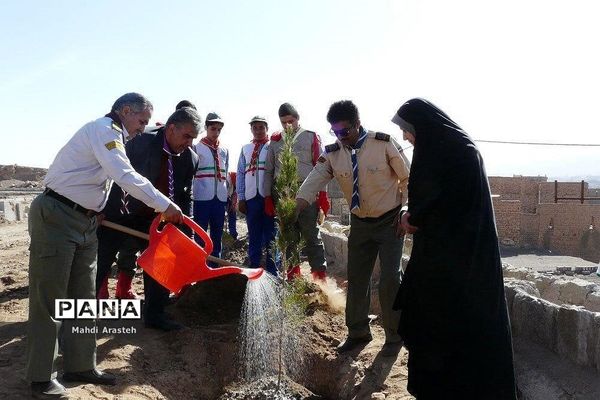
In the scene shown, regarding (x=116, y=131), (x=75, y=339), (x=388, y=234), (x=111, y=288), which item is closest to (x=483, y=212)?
(x=388, y=234)

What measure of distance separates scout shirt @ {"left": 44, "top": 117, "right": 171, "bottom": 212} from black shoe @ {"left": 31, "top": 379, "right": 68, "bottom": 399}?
1.13 meters

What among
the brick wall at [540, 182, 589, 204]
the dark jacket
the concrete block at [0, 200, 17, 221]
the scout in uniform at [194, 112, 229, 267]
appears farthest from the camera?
the brick wall at [540, 182, 589, 204]

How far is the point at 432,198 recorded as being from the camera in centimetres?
316

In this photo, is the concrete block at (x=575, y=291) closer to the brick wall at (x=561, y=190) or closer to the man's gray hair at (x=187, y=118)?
the man's gray hair at (x=187, y=118)

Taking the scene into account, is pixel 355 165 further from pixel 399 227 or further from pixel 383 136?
pixel 399 227

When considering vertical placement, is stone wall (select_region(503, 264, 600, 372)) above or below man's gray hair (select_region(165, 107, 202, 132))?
below

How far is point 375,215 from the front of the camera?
442 cm

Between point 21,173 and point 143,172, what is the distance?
34875 mm

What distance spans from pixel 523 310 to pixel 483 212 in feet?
4.72

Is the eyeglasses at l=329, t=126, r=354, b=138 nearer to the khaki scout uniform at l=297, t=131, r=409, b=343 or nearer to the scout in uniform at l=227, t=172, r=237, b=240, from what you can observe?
the khaki scout uniform at l=297, t=131, r=409, b=343

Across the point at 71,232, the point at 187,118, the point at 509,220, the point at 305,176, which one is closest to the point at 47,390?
the point at 71,232

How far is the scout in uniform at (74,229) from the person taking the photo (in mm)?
3387

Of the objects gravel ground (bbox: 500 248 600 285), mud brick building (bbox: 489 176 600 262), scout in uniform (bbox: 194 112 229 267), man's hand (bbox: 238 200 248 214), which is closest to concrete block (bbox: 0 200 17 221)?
scout in uniform (bbox: 194 112 229 267)

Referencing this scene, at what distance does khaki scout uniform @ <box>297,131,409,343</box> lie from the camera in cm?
436
